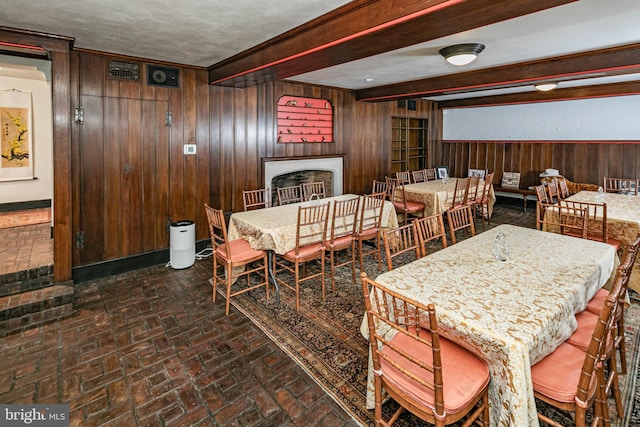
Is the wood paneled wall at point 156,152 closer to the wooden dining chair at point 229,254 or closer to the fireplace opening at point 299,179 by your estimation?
the fireplace opening at point 299,179

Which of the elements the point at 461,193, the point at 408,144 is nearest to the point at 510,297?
the point at 461,193

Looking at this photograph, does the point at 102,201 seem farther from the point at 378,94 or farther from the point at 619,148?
the point at 619,148

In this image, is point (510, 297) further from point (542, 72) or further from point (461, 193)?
point (461, 193)

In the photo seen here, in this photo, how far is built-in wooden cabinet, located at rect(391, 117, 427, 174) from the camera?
758cm

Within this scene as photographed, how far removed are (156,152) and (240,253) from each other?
1.87 meters

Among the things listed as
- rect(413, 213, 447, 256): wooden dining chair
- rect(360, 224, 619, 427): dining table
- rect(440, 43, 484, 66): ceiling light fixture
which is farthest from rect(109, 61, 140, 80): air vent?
rect(360, 224, 619, 427): dining table

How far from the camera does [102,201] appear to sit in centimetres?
388

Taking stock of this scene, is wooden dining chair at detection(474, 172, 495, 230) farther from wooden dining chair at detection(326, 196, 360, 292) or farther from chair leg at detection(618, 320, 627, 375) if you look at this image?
chair leg at detection(618, 320, 627, 375)

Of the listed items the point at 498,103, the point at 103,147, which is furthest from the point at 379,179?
the point at 103,147

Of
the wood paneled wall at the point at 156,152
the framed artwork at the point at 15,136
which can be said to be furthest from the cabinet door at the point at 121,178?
the framed artwork at the point at 15,136

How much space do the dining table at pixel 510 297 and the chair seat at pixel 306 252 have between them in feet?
4.23

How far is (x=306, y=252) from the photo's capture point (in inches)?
131

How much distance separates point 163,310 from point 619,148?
25.9 feet

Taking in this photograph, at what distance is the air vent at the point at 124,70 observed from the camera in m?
3.78
